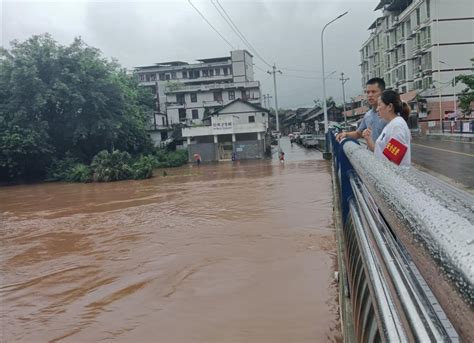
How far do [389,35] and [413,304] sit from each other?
54.2 m

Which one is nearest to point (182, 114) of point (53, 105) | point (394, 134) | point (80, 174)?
point (53, 105)

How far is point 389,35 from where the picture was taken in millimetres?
49531

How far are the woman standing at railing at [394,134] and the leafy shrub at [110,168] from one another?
27.3 m

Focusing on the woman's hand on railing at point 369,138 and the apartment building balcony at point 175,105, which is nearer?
the woman's hand on railing at point 369,138

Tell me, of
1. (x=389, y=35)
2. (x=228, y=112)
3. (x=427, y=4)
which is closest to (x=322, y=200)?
(x=228, y=112)

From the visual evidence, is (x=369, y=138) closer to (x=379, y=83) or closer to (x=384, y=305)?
(x=379, y=83)

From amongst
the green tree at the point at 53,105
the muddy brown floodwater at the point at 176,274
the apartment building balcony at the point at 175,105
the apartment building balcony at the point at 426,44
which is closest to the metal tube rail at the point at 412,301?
the muddy brown floodwater at the point at 176,274

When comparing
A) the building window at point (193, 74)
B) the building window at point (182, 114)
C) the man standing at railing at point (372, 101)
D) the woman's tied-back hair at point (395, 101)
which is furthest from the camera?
the building window at point (193, 74)

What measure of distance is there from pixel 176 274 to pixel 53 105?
27.6 meters

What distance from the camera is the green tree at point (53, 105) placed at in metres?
28.8

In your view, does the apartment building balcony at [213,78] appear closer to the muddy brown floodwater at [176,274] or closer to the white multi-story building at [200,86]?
the white multi-story building at [200,86]

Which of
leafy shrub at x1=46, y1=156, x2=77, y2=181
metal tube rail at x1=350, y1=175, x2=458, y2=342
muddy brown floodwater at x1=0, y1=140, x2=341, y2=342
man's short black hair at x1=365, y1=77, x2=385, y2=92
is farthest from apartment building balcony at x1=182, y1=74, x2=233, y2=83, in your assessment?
metal tube rail at x1=350, y1=175, x2=458, y2=342

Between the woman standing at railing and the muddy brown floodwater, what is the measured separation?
2.89 m

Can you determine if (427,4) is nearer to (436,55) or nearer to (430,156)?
(436,55)
